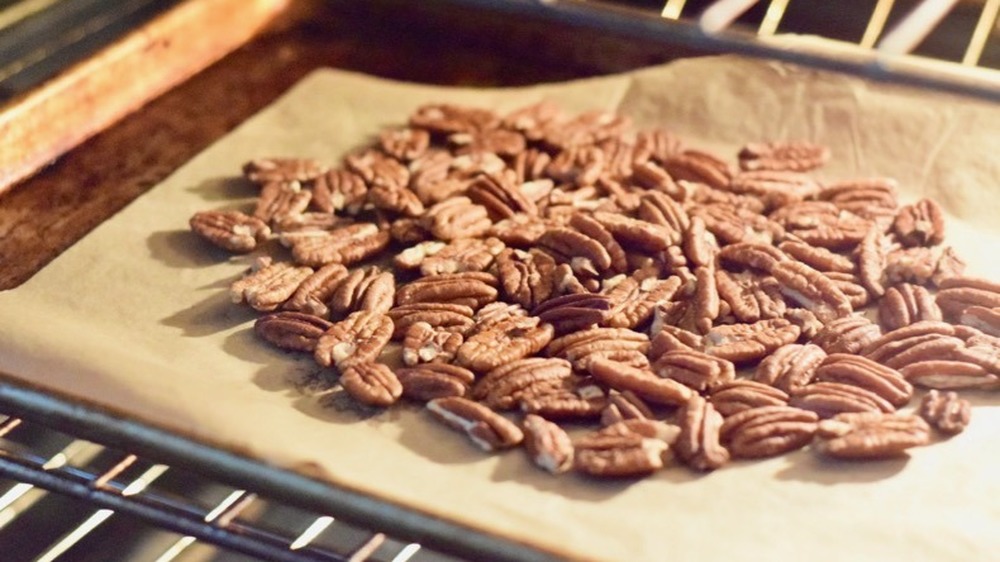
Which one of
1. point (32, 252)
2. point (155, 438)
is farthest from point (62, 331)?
point (155, 438)

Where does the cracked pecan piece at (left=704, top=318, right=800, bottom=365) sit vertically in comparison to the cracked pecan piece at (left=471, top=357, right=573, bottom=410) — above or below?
above

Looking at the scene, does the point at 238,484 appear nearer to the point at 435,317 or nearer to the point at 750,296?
the point at 435,317

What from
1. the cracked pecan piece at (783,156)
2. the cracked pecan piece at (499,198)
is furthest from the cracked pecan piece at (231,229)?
the cracked pecan piece at (783,156)

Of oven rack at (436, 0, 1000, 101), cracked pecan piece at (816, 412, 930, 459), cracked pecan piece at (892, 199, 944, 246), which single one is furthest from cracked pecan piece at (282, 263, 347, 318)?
cracked pecan piece at (892, 199, 944, 246)

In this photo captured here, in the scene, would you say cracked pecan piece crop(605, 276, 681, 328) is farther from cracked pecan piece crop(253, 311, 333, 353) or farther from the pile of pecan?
cracked pecan piece crop(253, 311, 333, 353)

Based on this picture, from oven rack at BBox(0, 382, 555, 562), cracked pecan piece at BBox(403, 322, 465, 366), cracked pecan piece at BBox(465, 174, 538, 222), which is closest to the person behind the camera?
oven rack at BBox(0, 382, 555, 562)
